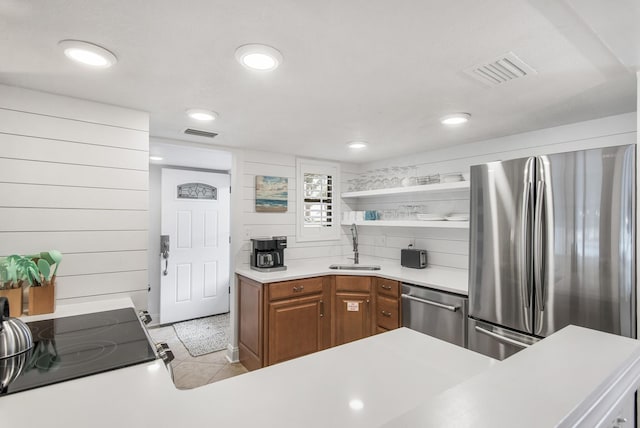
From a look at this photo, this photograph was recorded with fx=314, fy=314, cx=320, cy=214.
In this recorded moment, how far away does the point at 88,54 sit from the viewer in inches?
54.4

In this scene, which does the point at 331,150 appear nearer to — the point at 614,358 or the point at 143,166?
the point at 143,166

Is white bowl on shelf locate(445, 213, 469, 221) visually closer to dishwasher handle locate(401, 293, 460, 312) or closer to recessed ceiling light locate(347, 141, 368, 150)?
dishwasher handle locate(401, 293, 460, 312)

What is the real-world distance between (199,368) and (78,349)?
2011 mm

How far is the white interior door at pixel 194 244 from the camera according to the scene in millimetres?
4090

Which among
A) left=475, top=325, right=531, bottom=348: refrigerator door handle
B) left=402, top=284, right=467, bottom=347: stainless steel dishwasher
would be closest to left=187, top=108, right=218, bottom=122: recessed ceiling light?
left=402, top=284, right=467, bottom=347: stainless steel dishwasher

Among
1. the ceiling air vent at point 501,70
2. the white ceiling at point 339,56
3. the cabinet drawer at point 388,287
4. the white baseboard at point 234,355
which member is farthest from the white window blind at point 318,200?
the ceiling air vent at point 501,70

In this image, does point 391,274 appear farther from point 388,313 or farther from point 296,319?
point 296,319

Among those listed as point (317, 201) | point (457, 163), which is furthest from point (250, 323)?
point (457, 163)

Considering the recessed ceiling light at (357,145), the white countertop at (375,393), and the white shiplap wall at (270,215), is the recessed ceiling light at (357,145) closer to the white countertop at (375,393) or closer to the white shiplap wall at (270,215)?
the white shiplap wall at (270,215)

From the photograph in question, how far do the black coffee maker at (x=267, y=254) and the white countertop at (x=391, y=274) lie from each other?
8 cm

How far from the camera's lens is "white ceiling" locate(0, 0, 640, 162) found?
3.61ft

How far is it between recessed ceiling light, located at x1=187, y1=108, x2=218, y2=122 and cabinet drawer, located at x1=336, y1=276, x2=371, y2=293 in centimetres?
180

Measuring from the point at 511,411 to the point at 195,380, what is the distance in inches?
112

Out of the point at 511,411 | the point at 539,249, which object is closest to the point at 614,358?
the point at 511,411
